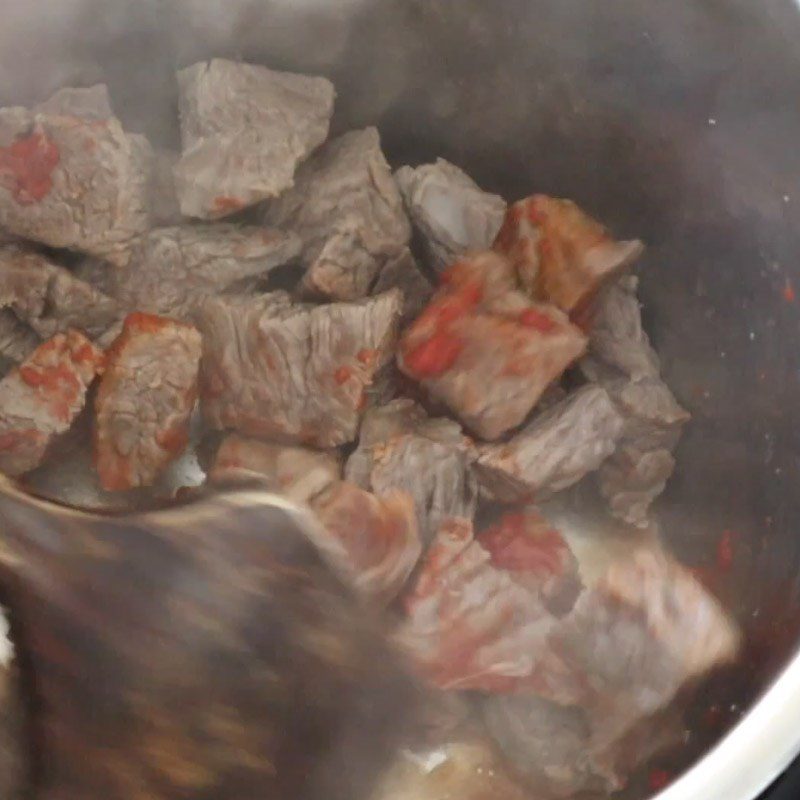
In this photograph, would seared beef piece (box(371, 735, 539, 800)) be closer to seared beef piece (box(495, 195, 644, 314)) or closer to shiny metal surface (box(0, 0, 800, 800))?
shiny metal surface (box(0, 0, 800, 800))

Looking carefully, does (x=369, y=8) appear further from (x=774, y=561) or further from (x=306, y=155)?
(x=774, y=561)

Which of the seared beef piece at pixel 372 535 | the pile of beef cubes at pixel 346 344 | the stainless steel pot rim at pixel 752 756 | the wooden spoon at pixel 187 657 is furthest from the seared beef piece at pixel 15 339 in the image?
the stainless steel pot rim at pixel 752 756

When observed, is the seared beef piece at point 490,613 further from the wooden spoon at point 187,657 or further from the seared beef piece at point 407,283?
the seared beef piece at point 407,283

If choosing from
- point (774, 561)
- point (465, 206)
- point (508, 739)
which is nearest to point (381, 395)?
point (465, 206)

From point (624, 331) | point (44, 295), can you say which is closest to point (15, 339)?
point (44, 295)

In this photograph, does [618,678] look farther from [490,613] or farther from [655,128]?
[655,128]
